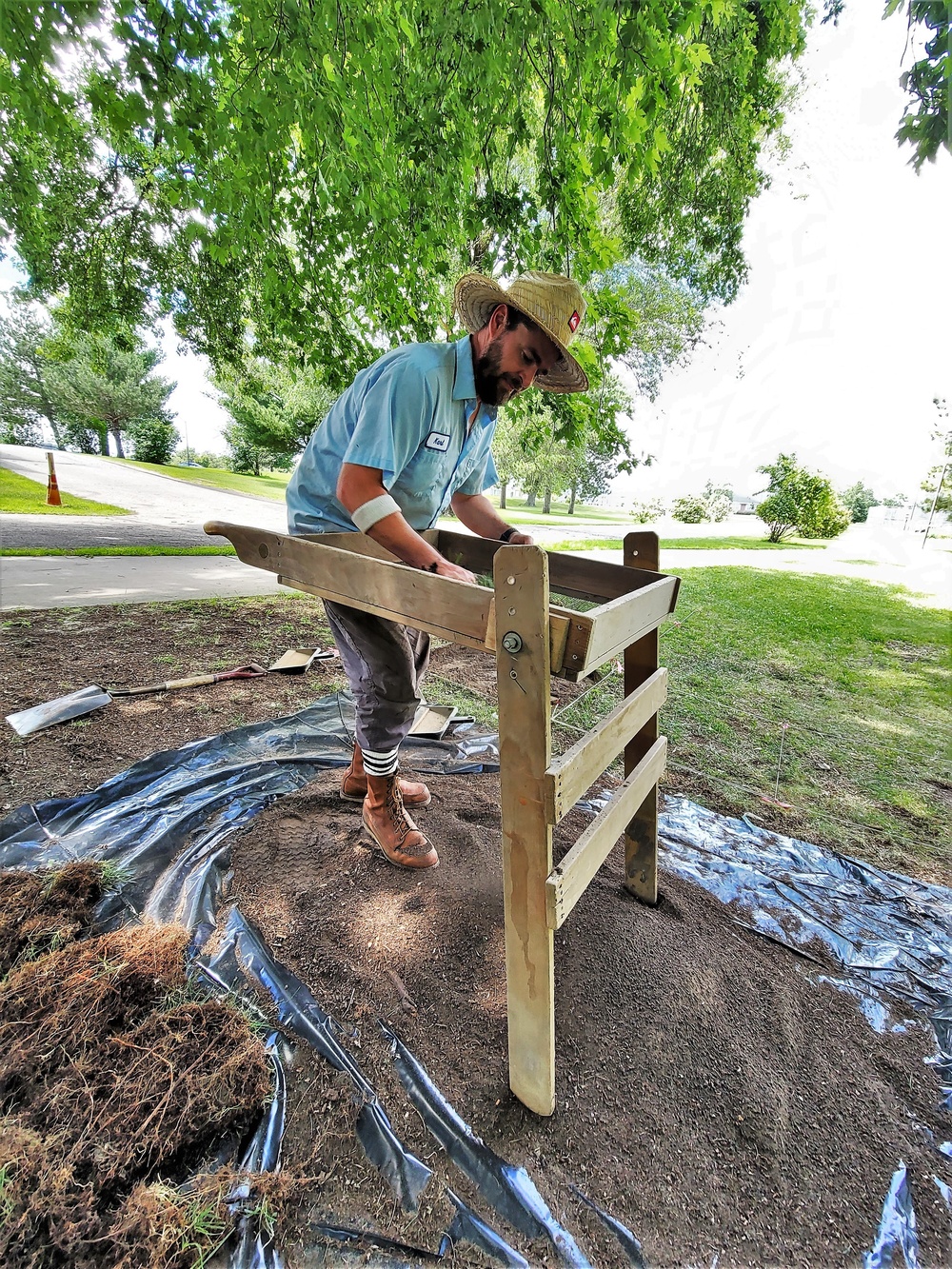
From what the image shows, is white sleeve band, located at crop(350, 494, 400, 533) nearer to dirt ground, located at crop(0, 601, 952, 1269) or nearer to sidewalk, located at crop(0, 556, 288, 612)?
dirt ground, located at crop(0, 601, 952, 1269)

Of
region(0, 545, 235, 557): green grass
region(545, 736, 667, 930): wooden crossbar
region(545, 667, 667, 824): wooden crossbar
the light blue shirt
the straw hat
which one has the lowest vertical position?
region(0, 545, 235, 557): green grass

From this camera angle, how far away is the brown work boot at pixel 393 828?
1.98 m

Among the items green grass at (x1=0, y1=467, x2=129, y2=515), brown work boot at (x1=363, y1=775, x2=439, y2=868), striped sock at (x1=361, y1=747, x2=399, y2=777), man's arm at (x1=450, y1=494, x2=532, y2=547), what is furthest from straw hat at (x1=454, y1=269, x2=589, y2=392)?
green grass at (x1=0, y1=467, x2=129, y2=515)

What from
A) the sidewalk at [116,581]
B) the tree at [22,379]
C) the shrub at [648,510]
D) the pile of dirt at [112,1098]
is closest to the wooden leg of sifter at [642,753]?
the pile of dirt at [112,1098]

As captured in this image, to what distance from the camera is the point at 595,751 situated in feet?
3.90

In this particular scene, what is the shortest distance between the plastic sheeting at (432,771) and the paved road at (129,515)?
1679mm

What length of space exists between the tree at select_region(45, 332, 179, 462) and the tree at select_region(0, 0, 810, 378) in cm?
3207

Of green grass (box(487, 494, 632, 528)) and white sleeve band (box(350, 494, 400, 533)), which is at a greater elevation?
white sleeve band (box(350, 494, 400, 533))

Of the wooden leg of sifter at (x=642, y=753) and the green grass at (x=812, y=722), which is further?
the green grass at (x=812, y=722)

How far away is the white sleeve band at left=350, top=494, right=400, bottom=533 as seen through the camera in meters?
1.49

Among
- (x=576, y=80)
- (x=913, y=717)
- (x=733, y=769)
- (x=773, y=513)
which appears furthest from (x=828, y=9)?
(x=773, y=513)

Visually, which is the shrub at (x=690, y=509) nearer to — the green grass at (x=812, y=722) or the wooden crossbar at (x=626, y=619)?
the green grass at (x=812, y=722)

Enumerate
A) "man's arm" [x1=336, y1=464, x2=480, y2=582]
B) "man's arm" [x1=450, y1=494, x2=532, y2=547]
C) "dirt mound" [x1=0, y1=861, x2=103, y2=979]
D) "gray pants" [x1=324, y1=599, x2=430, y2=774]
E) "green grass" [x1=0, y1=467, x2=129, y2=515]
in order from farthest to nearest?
"green grass" [x1=0, y1=467, x2=129, y2=515]
"man's arm" [x1=450, y1=494, x2=532, y2=547]
"gray pants" [x1=324, y1=599, x2=430, y2=774]
"dirt mound" [x1=0, y1=861, x2=103, y2=979]
"man's arm" [x1=336, y1=464, x2=480, y2=582]

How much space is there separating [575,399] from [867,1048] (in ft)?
15.1
